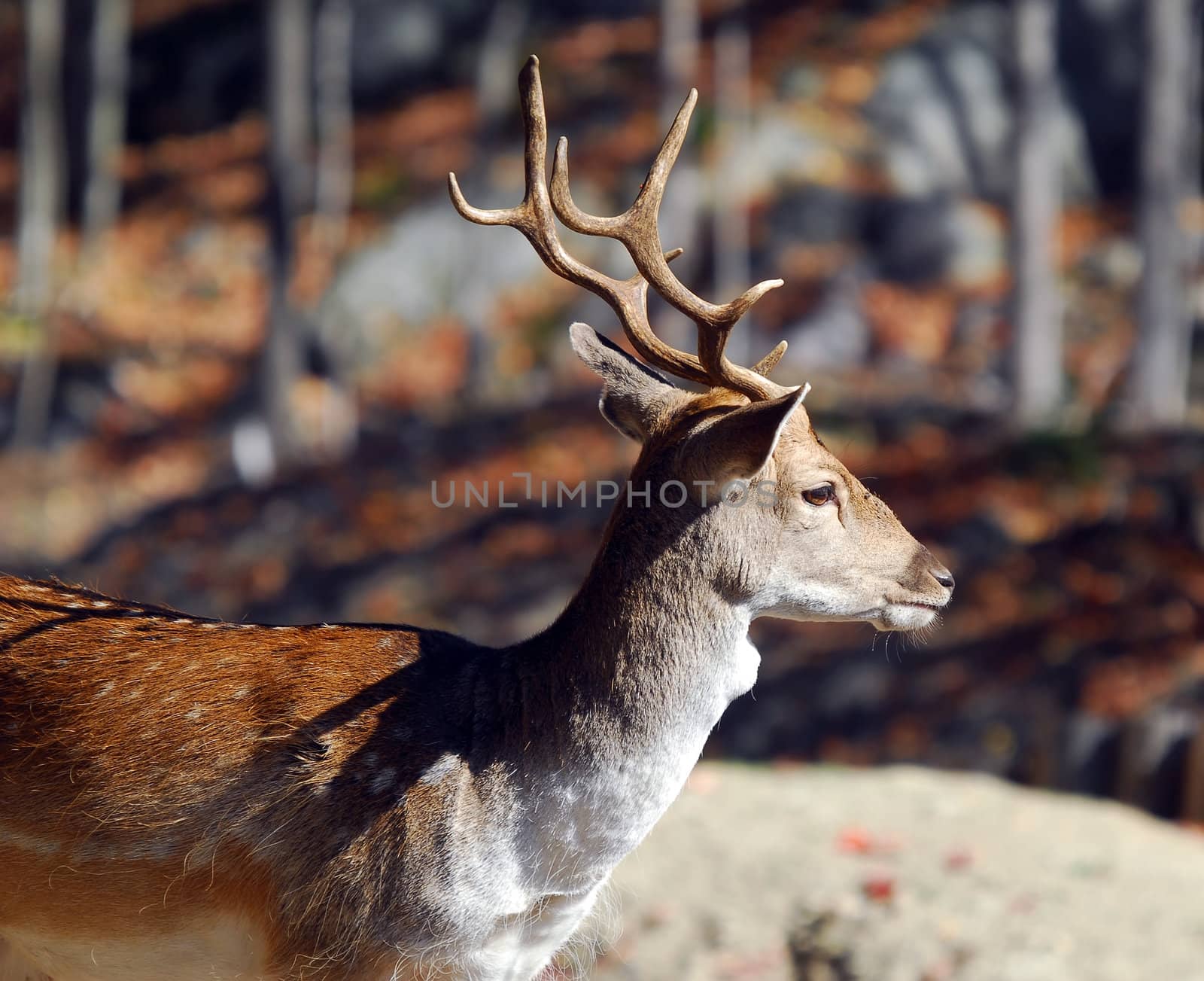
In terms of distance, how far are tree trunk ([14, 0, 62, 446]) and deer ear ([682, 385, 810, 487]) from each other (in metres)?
16.2

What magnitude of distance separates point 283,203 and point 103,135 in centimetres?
937

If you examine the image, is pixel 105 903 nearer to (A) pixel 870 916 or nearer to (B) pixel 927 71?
(A) pixel 870 916

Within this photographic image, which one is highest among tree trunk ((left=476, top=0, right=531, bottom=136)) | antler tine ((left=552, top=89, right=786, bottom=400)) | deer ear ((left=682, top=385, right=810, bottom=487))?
tree trunk ((left=476, top=0, right=531, bottom=136))

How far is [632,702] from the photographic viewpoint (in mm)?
3436

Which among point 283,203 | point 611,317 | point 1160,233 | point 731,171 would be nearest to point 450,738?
point 1160,233

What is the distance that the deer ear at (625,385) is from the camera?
3770 mm

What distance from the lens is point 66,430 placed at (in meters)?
17.9

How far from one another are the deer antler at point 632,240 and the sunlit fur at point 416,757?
0.37ft

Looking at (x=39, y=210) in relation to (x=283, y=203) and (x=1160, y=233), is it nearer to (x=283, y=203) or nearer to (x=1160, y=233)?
(x=283, y=203)

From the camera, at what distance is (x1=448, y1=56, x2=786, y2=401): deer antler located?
3576 millimetres

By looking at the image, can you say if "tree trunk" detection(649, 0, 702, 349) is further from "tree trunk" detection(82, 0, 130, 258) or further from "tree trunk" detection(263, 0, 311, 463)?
"tree trunk" detection(82, 0, 130, 258)

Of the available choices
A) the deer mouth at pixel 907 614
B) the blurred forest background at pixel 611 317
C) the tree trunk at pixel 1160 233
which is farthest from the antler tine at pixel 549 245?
the tree trunk at pixel 1160 233

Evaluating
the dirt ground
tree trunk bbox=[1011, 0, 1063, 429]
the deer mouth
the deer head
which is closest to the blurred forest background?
tree trunk bbox=[1011, 0, 1063, 429]

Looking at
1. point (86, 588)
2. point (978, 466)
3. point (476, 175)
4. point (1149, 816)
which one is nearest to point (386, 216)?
point (476, 175)
